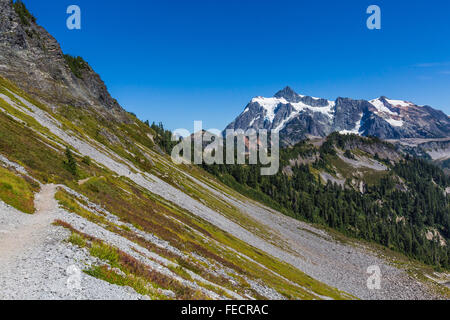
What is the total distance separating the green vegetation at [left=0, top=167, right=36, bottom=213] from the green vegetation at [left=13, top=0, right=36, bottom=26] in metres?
132

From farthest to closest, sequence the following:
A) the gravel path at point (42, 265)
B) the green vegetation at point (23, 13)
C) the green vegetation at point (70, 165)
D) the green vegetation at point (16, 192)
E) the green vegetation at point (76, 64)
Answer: the green vegetation at point (76, 64)
the green vegetation at point (23, 13)
the green vegetation at point (70, 165)
the green vegetation at point (16, 192)
the gravel path at point (42, 265)

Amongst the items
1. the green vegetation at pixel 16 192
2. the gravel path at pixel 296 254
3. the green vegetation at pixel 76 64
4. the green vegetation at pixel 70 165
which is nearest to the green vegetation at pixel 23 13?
the green vegetation at pixel 76 64

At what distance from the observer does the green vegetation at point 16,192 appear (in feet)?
69.4

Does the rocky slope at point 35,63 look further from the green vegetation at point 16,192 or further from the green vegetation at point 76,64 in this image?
the green vegetation at point 16,192

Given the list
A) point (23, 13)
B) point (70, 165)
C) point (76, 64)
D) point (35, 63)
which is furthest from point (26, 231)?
point (76, 64)

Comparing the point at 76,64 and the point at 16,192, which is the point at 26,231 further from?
the point at 76,64

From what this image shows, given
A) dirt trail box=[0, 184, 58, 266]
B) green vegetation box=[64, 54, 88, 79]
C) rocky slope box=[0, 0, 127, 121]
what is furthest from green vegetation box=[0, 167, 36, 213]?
green vegetation box=[64, 54, 88, 79]

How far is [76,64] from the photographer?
482 ft

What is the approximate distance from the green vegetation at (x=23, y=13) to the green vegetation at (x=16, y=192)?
434ft

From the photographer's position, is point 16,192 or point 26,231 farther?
point 16,192

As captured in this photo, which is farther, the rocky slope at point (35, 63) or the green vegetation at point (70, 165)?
the rocky slope at point (35, 63)

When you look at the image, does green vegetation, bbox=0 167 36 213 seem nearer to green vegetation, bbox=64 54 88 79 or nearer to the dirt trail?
the dirt trail

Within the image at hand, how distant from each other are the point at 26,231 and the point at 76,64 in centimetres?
16166
